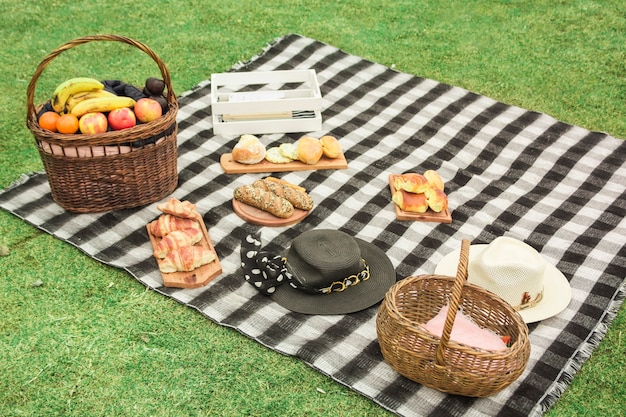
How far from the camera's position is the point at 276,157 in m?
4.34

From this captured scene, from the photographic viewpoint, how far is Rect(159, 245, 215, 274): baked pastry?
349 centimetres

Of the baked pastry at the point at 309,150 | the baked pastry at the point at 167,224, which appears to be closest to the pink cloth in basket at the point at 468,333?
the baked pastry at the point at 167,224

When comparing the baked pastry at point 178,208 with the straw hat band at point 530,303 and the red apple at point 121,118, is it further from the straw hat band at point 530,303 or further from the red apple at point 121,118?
the straw hat band at point 530,303

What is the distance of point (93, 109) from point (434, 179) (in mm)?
1873

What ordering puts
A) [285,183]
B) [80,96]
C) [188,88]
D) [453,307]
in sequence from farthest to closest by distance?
[188,88]
[285,183]
[80,96]
[453,307]

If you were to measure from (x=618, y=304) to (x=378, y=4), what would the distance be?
3953mm

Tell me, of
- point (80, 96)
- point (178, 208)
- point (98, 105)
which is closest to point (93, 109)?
point (98, 105)

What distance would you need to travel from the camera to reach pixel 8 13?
6.09m

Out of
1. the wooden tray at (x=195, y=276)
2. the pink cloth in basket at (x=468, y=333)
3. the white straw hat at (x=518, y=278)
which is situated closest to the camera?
the pink cloth in basket at (x=468, y=333)

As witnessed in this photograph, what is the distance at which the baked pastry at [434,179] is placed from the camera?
409 centimetres

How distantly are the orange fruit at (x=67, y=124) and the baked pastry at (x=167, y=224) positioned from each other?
0.61m

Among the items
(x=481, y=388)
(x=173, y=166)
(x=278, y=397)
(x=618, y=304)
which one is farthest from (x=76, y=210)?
(x=618, y=304)

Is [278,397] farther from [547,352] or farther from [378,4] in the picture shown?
[378,4]

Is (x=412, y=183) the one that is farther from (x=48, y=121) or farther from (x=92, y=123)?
(x=48, y=121)
